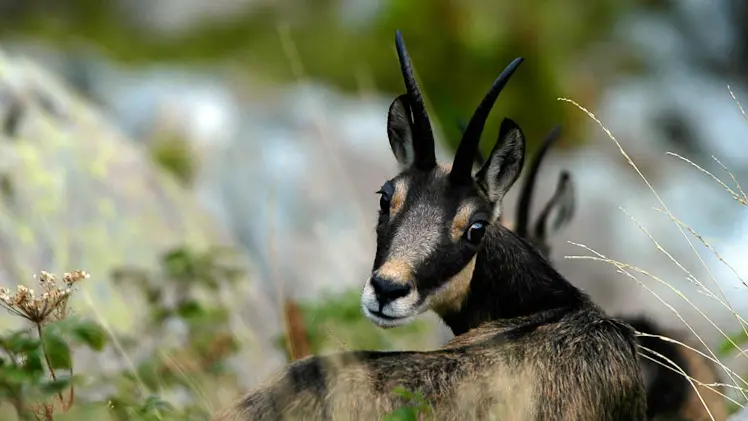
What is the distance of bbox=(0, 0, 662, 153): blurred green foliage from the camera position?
14.4 m

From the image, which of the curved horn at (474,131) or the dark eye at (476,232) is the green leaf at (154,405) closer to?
the dark eye at (476,232)

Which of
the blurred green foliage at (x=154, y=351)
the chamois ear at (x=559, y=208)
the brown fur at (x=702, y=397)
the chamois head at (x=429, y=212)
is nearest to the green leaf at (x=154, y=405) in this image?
the blurred green foliage at (x=154, y=351)

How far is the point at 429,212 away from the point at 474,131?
394mm

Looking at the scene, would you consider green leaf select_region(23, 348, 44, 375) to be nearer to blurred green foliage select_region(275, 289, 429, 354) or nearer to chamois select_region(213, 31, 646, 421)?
chamois select_region(213, 31, 646, 421)

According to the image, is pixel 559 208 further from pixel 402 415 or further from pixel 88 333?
pixel 402 415

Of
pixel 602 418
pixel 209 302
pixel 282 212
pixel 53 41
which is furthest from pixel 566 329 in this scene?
pixel 53 41

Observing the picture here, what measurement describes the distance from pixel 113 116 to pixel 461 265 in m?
11.2

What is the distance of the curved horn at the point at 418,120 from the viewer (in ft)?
13.8

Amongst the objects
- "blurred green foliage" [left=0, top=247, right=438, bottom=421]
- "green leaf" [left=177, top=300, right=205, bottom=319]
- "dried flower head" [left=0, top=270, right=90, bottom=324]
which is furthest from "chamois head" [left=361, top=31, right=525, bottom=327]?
"green leaf" [left=177, top=300, right=205, bottom=319]

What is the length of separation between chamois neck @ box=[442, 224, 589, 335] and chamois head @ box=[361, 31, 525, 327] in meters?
0.10

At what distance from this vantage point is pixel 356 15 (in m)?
17.5

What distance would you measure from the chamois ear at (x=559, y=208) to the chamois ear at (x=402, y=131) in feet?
9.21

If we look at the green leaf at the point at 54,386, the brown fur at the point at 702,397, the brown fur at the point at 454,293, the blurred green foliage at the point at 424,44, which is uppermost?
the blurred green foliage at the point at 424,44

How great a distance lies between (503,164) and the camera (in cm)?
447
